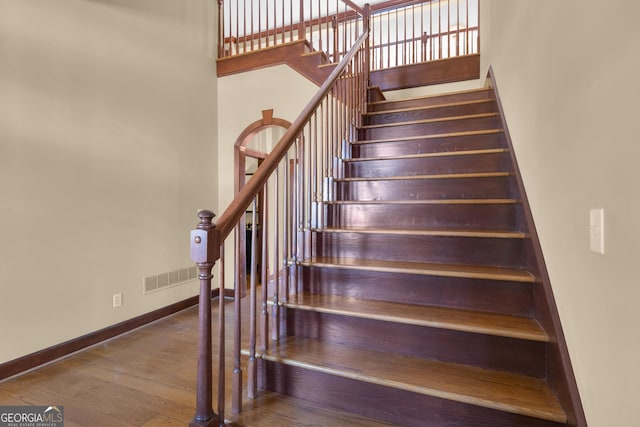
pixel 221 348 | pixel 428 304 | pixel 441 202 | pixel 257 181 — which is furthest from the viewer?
pixel 441 202

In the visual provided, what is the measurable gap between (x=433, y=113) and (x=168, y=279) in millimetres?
2999

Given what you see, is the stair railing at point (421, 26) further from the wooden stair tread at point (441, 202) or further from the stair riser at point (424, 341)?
the stair riser at point (424, 341)

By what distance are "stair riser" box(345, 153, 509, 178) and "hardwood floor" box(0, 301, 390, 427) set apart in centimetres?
167

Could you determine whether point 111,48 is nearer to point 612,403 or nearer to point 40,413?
point 40,413

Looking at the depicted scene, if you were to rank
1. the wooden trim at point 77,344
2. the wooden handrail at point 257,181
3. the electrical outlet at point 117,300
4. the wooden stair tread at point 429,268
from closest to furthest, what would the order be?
1. the wooden handrail at point 257,181
2. the wooden stair tread at point 429,268
3. the wooden trim at point 77,344
4. the electrical outlet at point 117,300

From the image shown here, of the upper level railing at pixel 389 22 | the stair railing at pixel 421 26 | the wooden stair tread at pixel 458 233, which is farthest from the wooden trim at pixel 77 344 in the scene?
the stair railing at pixel 421 26

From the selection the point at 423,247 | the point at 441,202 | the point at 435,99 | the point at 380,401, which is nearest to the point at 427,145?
the point at 441,202

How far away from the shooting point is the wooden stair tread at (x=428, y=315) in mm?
1363

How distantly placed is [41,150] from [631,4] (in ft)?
10.2

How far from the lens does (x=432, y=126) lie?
111 inches

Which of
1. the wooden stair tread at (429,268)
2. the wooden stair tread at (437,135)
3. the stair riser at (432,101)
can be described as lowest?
the wooden stair tread at (429,268)

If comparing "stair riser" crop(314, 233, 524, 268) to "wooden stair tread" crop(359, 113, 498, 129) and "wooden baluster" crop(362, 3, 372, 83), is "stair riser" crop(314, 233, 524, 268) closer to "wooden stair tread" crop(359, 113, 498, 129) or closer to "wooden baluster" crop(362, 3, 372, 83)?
"wooden stair tread" crop(359, 113, 498, 129)

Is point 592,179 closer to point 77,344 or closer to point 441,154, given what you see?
point 441,154

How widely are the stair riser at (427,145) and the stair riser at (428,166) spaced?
18 centimetres
